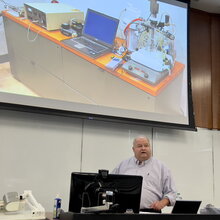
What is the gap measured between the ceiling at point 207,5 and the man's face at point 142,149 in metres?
2.73

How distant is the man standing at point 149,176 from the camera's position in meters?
2.79

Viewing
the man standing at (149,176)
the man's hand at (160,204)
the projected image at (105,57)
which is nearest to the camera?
the man's hand at (160,204)

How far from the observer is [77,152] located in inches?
147

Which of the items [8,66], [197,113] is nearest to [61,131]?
[8,66]

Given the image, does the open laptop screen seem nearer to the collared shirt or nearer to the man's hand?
the collared shirt

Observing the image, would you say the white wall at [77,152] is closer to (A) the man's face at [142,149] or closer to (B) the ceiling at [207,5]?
(A) the man's face at [142,149]

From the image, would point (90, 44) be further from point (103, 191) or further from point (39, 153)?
point (103, 191)

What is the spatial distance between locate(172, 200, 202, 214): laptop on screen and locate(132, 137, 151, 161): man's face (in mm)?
944

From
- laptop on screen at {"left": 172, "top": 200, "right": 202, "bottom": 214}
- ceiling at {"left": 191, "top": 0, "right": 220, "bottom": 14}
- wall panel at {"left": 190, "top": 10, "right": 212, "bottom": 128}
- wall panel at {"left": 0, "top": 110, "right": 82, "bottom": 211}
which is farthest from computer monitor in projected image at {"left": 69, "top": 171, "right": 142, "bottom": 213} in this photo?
ceiling at {"left": 191, "top": 0, "right": 220, "bottom": 14}

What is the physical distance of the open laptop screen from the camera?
3863 mm

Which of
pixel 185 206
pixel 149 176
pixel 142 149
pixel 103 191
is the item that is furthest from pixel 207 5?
pixel 103 191

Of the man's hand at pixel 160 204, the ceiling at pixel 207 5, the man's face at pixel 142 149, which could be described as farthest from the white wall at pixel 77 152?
the ceiling at pixel 207 5

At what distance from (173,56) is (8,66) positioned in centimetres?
214

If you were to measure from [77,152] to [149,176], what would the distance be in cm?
111
